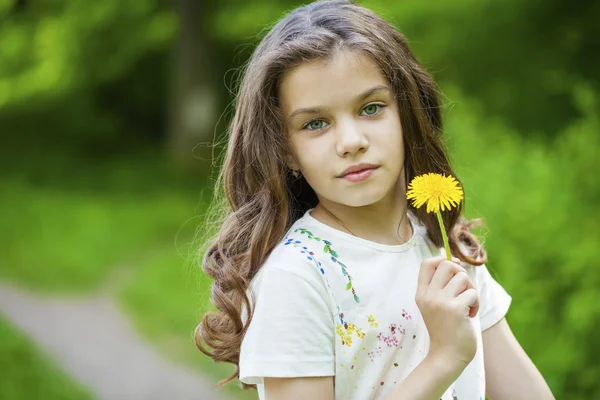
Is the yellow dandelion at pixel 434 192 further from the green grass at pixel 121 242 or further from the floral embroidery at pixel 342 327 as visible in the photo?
the green grass at pixel 121 242

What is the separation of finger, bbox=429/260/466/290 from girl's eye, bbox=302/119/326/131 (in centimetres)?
38

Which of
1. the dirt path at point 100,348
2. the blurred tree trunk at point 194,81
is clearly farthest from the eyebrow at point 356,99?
the blurred tree trunk at point 194,81

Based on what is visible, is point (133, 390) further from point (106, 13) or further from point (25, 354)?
point (106, 13)

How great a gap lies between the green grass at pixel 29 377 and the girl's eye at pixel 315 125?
3086 mm

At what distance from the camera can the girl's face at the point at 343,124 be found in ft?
5.41

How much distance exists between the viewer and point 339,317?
1.64 meters

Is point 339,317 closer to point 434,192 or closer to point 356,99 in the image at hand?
point 434,192

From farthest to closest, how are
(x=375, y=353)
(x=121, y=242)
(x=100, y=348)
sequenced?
(x=121, y=242) < (x=100, y=348) < (x=375, y=353)

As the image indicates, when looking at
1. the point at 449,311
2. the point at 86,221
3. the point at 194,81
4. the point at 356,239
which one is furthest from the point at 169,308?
the point at 194,81

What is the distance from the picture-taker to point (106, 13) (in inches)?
388

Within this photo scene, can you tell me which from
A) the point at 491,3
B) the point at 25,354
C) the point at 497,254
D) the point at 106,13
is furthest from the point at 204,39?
the point at 497,254

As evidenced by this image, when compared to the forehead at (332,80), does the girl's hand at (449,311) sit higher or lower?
lower

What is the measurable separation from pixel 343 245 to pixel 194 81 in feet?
31.4

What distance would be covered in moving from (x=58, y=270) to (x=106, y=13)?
390 cm
